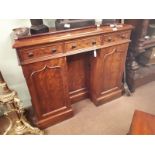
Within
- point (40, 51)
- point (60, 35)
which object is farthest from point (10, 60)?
point (60, 35)

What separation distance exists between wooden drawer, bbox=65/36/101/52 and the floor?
798 mm

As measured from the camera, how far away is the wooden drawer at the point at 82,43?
1271 mm

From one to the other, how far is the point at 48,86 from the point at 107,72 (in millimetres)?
663

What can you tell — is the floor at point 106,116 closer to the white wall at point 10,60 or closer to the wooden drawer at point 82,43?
the white wall at point 10,60

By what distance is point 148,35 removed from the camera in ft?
6.24

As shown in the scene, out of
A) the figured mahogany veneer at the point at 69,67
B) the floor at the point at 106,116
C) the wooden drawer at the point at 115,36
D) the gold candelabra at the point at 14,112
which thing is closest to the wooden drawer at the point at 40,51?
the figured mahogany veneer at the point at 69,67

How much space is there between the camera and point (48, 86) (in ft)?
4.52

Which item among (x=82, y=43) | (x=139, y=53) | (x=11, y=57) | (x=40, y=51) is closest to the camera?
(x=40, y=51)

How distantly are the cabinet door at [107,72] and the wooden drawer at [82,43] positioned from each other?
0.14m

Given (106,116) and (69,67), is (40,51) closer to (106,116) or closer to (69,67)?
(69,67)

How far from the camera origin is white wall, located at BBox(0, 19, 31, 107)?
4.23 ft

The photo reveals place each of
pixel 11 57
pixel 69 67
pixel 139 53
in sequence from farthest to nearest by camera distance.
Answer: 1. pixel 139 53
2. pixel 69 67
3. pixel 11 57

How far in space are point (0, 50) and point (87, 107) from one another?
3.62ft
